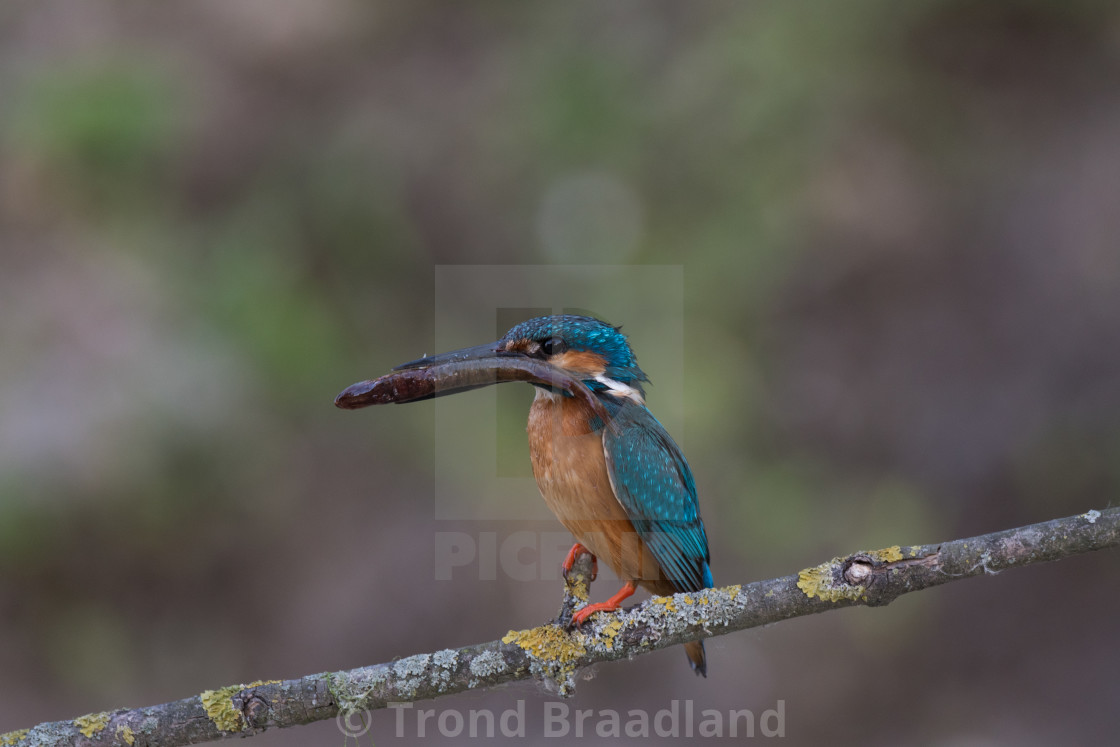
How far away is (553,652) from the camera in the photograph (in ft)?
6.59

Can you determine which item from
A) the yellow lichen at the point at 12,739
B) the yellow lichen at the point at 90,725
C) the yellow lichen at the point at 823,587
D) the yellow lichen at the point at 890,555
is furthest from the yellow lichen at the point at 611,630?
the yellow lichen at the point at 12,739

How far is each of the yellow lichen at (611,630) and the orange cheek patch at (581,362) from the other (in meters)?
0.90

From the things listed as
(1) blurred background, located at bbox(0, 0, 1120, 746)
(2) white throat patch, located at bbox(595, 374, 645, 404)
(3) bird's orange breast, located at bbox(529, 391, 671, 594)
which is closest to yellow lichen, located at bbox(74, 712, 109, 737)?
(3) bird's orange breast, located at bbox(529, 391, 671, 594)

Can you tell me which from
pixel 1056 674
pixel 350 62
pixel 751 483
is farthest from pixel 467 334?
pixel 1056 674

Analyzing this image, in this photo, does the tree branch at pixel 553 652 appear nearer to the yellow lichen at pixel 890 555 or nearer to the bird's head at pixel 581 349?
the yellow lichen at pixel 890 555

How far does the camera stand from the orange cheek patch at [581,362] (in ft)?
8.95

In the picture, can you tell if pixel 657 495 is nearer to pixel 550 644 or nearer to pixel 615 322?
pixel 550 644

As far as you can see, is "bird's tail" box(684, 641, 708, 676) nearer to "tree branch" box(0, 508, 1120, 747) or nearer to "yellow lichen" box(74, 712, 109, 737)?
"tree branch" box(0, 508, 1120, 747)

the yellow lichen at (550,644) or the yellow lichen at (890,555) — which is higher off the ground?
the yellow lichen at (890,555)

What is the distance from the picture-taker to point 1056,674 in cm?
439

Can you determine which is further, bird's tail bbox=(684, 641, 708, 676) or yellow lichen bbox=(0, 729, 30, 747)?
bird's tail bbox=(684, 641, 708, 676)

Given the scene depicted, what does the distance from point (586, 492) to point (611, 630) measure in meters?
0.53

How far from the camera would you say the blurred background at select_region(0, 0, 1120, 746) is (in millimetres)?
4402

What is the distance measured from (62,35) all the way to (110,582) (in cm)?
335
